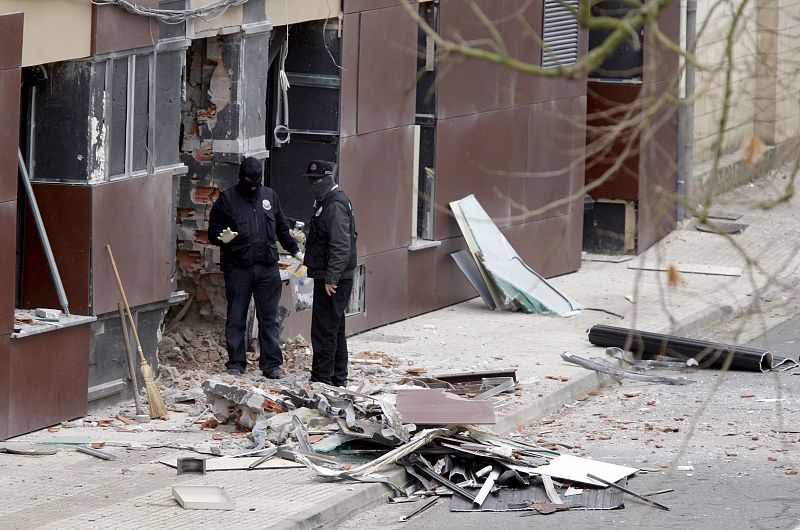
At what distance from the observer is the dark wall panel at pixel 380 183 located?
14.1 meters

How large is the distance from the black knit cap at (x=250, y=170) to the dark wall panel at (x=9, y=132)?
2462mm

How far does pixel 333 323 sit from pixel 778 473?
4008 mm

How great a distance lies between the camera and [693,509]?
879 centimetres

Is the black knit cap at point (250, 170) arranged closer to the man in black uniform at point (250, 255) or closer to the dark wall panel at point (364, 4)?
the man in black uniform at point (250, 255)

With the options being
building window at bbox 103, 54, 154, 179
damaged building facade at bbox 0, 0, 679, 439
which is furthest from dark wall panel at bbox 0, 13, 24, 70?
building window at bbox 103, 54, 154, 179

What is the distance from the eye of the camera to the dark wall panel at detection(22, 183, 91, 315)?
10.6 meters

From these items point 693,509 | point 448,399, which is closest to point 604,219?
point 448,399

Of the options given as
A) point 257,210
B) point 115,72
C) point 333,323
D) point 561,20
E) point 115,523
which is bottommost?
point 115,523

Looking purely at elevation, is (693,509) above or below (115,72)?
below

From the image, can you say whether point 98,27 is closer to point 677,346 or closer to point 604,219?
point 677,346

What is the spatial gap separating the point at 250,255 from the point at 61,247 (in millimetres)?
1830

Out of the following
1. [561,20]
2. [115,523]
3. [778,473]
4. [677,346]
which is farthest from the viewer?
[561,20]

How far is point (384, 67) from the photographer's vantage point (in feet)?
47.4

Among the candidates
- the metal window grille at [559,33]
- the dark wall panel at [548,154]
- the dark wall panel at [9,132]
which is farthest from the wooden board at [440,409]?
the metal window grille at [559,33]
